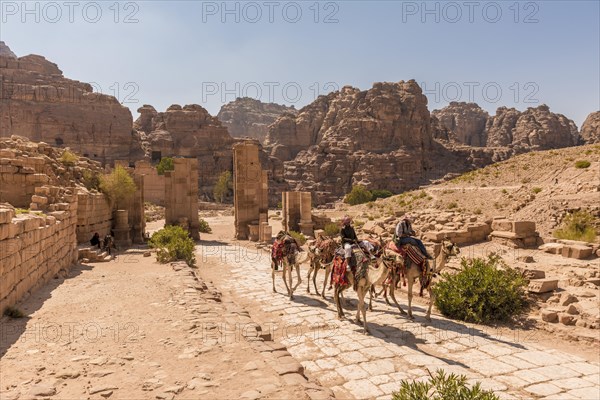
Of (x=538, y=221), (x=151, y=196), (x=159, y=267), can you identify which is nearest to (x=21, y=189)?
(x=159, y=267)

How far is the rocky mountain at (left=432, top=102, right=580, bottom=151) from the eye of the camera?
8844 cm

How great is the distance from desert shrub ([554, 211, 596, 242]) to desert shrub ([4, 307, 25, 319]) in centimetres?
1826

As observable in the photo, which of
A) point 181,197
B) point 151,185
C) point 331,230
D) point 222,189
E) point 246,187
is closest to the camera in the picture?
point 331,230

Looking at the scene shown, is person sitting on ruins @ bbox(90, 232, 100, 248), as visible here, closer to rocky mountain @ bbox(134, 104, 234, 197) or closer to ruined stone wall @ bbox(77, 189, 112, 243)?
ruined stone wall @ bbox(77, 189, 112, 243)

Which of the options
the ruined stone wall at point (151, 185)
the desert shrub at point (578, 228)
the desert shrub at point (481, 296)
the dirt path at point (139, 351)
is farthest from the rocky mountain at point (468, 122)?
the dirt path at point (139, 351)

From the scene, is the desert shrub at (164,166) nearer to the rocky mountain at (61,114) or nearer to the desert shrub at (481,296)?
the rocky mountain at (61,114)

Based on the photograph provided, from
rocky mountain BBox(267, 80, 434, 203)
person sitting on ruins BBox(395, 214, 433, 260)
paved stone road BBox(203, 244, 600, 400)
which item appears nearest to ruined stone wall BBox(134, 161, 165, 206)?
rocky mountain BBox(267, 80, 434, 203)

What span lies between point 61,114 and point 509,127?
9959 cm

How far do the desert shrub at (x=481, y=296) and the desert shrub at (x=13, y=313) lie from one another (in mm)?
9148

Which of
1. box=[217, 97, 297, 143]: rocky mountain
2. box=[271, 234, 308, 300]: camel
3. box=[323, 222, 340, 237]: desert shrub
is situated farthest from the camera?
box=[217, 97, 297, 143]: rocky mountain

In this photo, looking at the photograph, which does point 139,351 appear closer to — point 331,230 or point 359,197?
point 331,230

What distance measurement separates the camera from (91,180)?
20953 mm

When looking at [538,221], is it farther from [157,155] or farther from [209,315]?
[157,155]

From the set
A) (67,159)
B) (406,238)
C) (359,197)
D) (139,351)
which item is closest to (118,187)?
(67,159)
